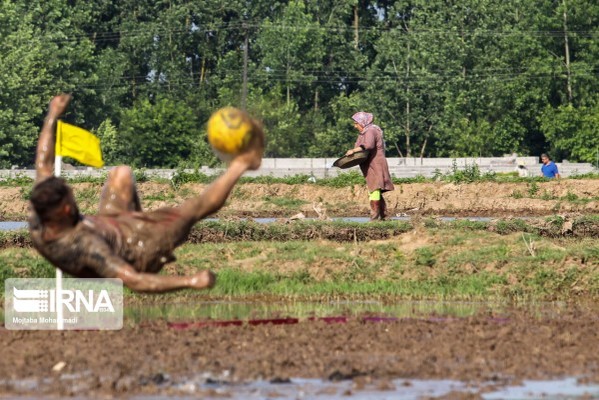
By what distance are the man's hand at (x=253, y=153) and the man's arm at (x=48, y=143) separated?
152 cm

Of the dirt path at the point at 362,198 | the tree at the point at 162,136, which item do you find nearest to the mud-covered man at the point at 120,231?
the dirt path at the point at 362,198

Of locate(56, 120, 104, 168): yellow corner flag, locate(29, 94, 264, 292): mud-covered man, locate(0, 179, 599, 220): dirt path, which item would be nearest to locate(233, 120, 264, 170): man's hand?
locate(29, 94, 264, 292): mud-covered man

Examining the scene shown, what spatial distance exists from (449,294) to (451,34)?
69.5 m

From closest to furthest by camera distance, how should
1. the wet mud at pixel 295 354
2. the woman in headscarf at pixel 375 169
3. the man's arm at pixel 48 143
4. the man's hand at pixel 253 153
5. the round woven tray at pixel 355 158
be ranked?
the man's hand at pixel 253 153
the wet mud at pixel 295 354
the man's arm at pixel 48 143
the round woven tray at pixel 355 158
the woman in headscarf at pixel 375 169

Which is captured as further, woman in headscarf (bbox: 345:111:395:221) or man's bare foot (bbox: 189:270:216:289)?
woman in headscarf (bbox: 345:111:395:221)

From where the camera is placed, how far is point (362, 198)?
37844 mm

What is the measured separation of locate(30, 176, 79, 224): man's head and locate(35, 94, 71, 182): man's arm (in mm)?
558

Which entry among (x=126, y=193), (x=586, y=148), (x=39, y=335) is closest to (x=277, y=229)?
(x=39, y=335)

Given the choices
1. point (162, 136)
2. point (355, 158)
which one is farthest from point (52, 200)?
point (162, 136)

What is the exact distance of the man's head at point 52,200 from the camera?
9.91 metres

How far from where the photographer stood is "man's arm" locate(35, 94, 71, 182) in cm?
1072

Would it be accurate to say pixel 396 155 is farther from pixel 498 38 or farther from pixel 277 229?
pixel 277 229

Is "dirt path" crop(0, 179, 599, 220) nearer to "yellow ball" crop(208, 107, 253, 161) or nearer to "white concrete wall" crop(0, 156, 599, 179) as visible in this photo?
"white concrete wall" crop(0, 156, 599, 179)

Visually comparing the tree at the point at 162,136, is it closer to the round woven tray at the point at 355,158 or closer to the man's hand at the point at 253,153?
the round woven tray at the point at 355,158
